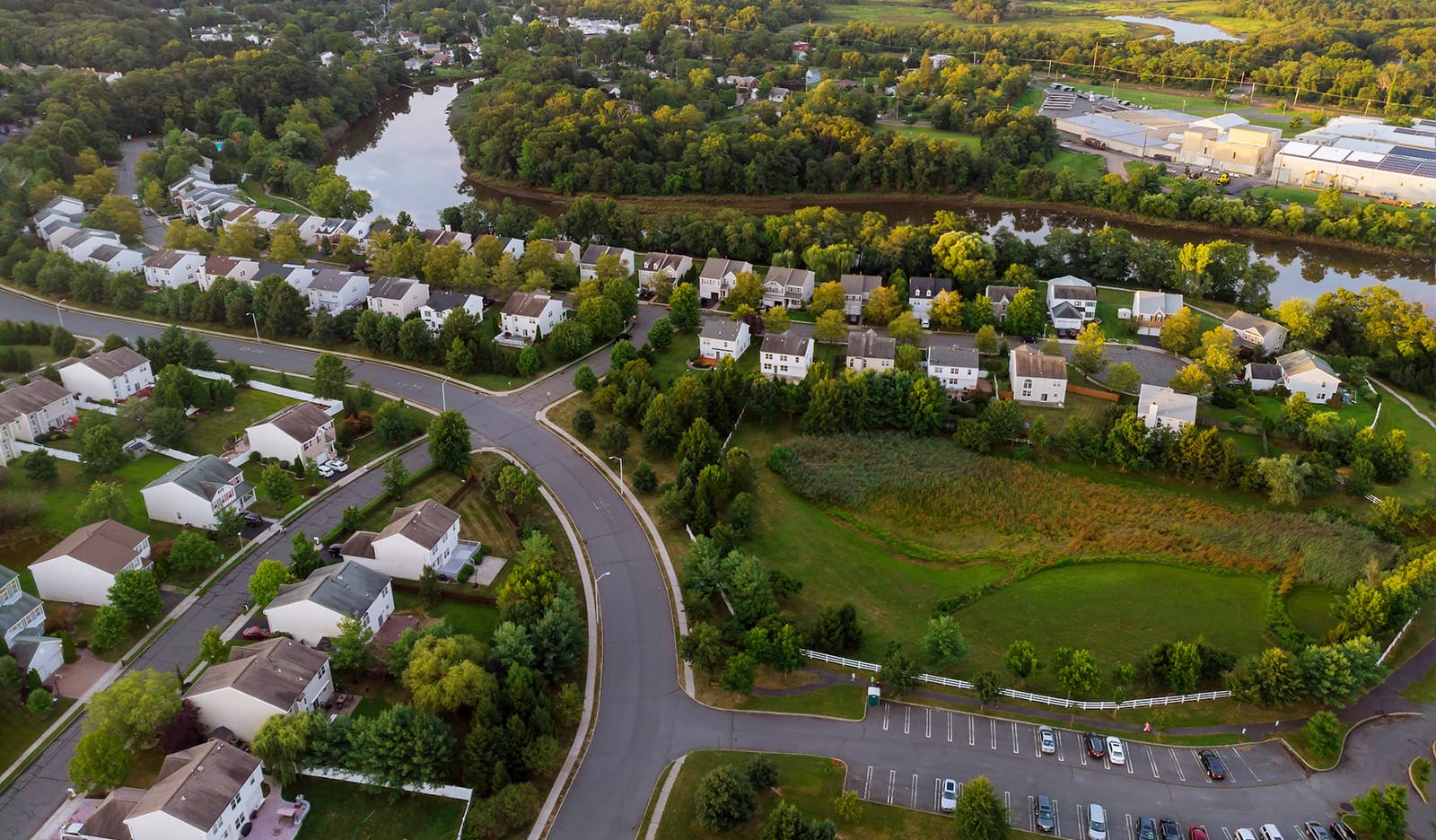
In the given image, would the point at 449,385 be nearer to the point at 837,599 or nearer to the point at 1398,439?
the point at 837,599

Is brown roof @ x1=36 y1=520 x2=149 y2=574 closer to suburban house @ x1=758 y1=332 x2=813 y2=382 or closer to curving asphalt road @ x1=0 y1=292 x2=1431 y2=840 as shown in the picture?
curving asphalt road @ x1=0 y1=292 x2=1431 y2=840

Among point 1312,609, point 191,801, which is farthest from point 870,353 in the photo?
point 191,801

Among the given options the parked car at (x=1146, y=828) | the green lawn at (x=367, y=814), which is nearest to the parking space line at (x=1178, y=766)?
the parked car at (x=1146, y=828)

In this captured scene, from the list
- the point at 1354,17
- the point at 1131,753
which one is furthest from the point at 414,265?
the point at 1354,17

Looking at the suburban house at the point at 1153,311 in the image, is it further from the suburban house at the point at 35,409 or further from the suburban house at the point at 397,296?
the suburban house at the point at 35,409

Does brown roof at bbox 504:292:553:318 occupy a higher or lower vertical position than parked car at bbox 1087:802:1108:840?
higher

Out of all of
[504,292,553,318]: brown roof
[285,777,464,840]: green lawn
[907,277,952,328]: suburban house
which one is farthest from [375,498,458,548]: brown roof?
[907,277,952,328]: suburban house

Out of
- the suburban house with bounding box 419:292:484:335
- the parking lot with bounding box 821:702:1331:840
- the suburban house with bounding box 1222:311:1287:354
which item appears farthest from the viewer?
the suburban house with bounding box 419:292:484:335
